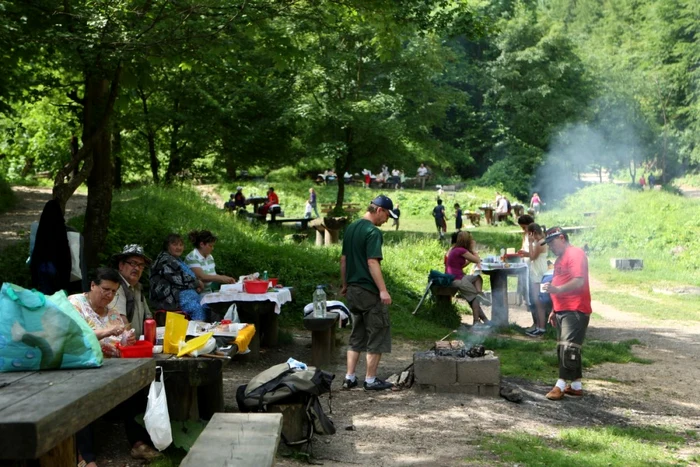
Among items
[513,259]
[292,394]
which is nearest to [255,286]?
[292,394]

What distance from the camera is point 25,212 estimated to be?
23016mm

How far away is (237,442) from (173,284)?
469cm

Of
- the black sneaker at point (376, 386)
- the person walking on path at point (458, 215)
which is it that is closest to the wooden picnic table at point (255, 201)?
the person walking on path at point (458, 215)

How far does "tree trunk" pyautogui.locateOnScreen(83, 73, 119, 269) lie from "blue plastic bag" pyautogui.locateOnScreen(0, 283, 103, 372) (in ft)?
27.4

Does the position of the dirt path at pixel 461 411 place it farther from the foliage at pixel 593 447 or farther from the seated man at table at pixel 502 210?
the seated man at table at pixel 502 210

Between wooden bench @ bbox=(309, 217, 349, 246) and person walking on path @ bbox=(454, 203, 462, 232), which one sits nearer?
wooden bench @ bbox=(309, 217, 349, 246)

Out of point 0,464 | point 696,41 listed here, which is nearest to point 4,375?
point 0,464

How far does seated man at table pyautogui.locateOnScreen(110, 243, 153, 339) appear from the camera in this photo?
23.1ft

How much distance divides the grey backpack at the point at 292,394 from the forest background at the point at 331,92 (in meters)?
4.46

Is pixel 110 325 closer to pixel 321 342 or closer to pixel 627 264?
pixel 321 342

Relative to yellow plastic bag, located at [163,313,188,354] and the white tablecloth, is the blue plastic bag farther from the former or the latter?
the white tablecloth

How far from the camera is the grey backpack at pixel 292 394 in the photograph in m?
6.32

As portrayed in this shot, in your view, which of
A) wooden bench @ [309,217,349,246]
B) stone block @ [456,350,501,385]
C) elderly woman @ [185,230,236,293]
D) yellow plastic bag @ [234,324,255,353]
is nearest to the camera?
yellow plastic bag @ [234,324,255,353]

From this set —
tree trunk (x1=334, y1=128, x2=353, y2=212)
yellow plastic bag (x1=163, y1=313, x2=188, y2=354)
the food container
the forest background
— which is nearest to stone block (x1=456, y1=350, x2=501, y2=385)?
yellow plastic bag (x1=163, y1=313, x2=188, y2=354)
